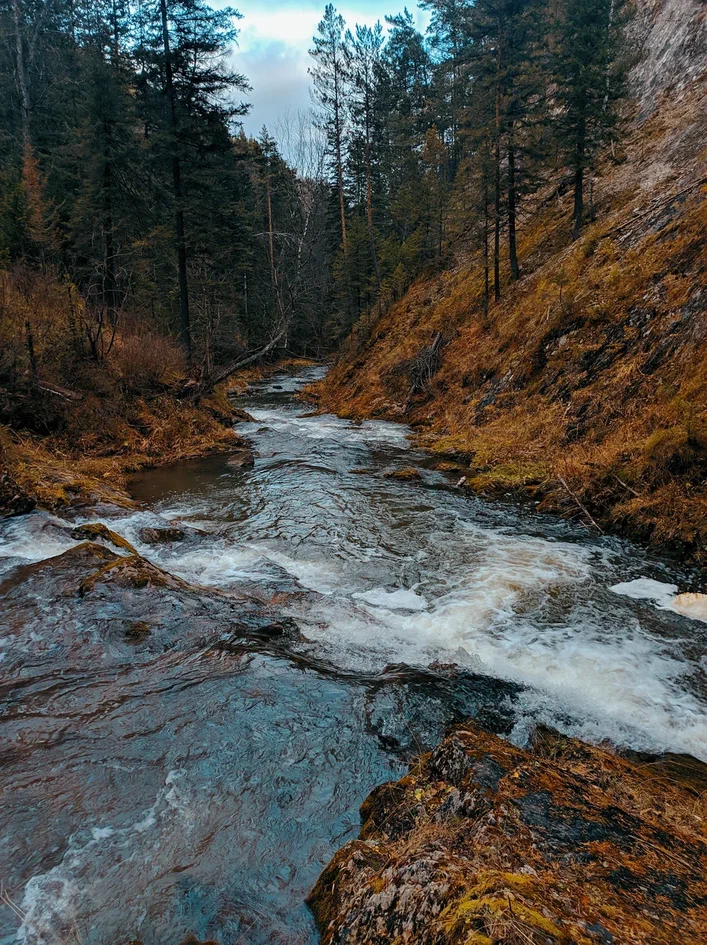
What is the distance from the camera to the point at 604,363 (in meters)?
12.7

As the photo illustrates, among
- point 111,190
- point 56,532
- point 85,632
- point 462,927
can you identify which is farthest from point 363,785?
point 111,190

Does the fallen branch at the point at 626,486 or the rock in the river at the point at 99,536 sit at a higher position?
the fallen branch at the point at 626,486

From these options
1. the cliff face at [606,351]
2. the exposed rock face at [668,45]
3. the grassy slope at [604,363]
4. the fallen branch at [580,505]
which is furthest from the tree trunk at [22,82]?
the fallen branch at [580,505]

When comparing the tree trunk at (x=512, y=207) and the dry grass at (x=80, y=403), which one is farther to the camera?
the tree trunk at (x=512, y=207)

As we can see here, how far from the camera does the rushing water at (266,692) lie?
10.3ft

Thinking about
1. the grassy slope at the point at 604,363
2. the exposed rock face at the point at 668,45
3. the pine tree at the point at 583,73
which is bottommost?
the grassy slope at the point at 604,363

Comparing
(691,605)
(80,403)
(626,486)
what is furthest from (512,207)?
(691,605)

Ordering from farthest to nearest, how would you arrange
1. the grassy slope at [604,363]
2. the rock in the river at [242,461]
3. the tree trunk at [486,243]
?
the tree trunk at [486,243] → the rock in the river at [242,461] → the grassy slope at [604,363]

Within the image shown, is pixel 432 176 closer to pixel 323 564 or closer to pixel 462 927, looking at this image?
pixel 323 564

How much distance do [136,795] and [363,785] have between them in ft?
5.60

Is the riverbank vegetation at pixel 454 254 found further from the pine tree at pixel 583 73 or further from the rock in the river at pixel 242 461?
the rock in the river at pixel 242 461

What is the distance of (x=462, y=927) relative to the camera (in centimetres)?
198

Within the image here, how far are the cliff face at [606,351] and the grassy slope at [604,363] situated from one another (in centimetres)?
4

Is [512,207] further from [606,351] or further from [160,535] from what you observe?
[160,535]
